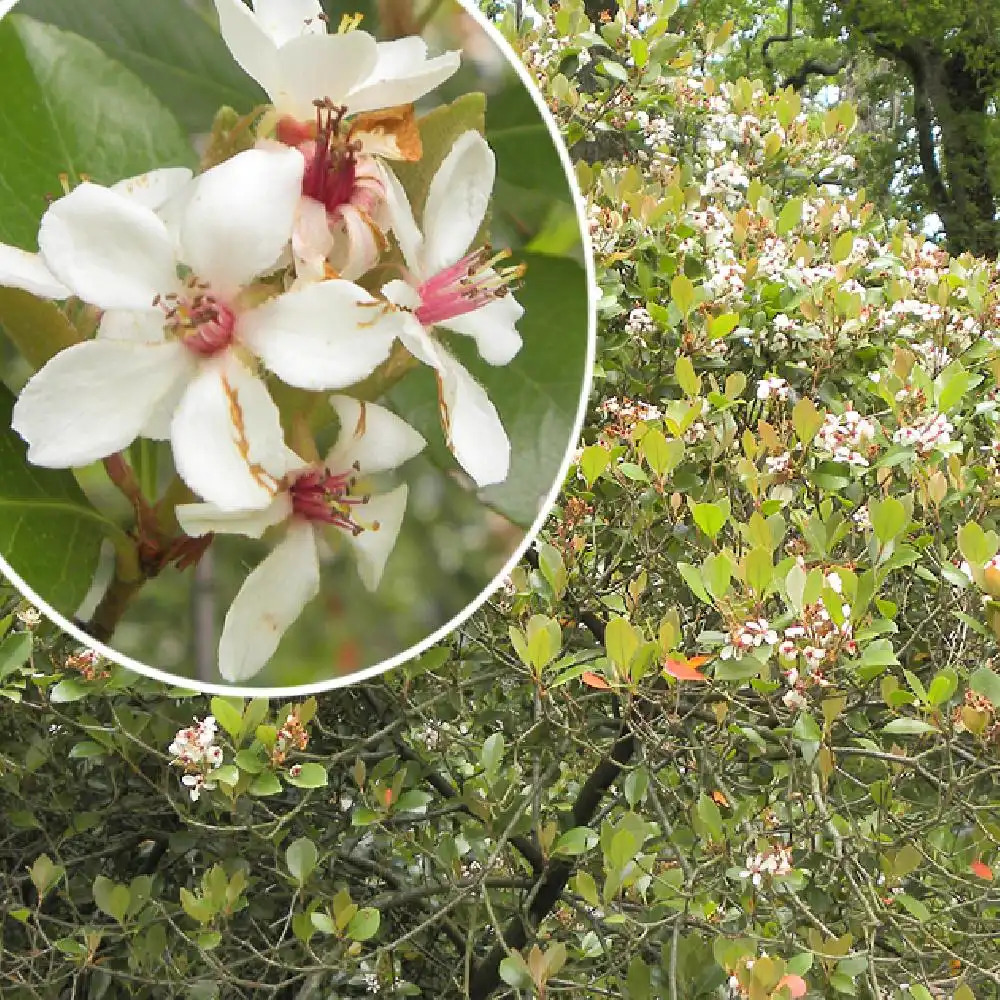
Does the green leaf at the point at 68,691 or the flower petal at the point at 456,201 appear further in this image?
the green leaf at the point at 68,691

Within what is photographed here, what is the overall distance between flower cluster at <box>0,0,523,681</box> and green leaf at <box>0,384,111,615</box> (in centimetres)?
4

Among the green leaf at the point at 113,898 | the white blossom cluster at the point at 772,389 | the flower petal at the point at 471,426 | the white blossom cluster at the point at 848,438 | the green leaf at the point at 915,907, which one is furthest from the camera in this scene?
the white blossom cluster at the point at 772,389

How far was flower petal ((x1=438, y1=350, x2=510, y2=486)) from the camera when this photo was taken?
2.43 feet

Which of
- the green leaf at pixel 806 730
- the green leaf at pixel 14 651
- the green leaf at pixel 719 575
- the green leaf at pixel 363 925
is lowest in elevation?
the green leaf at pixel 363 925

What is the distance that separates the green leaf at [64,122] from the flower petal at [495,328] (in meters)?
0.21

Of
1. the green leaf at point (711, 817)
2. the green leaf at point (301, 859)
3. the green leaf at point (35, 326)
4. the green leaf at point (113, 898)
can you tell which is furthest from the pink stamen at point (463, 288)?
the green leaf at point (113, 898)

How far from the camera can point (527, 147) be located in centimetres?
84

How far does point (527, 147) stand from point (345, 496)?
1.01ft

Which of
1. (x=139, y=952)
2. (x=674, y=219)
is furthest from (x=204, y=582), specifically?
(x=674, y=219)

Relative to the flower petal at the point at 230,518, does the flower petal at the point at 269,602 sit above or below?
below

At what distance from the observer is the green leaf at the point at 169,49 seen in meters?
0.70

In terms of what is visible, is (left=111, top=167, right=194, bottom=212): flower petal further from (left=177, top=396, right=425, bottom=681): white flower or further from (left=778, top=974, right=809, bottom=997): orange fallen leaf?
(left=778, top=974, right=809, bottom=997): orange fallen leaf

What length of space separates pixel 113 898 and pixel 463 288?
4.37 ft

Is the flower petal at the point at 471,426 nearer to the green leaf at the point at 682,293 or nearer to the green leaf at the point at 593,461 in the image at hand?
the green leaf at the point at 593,461
